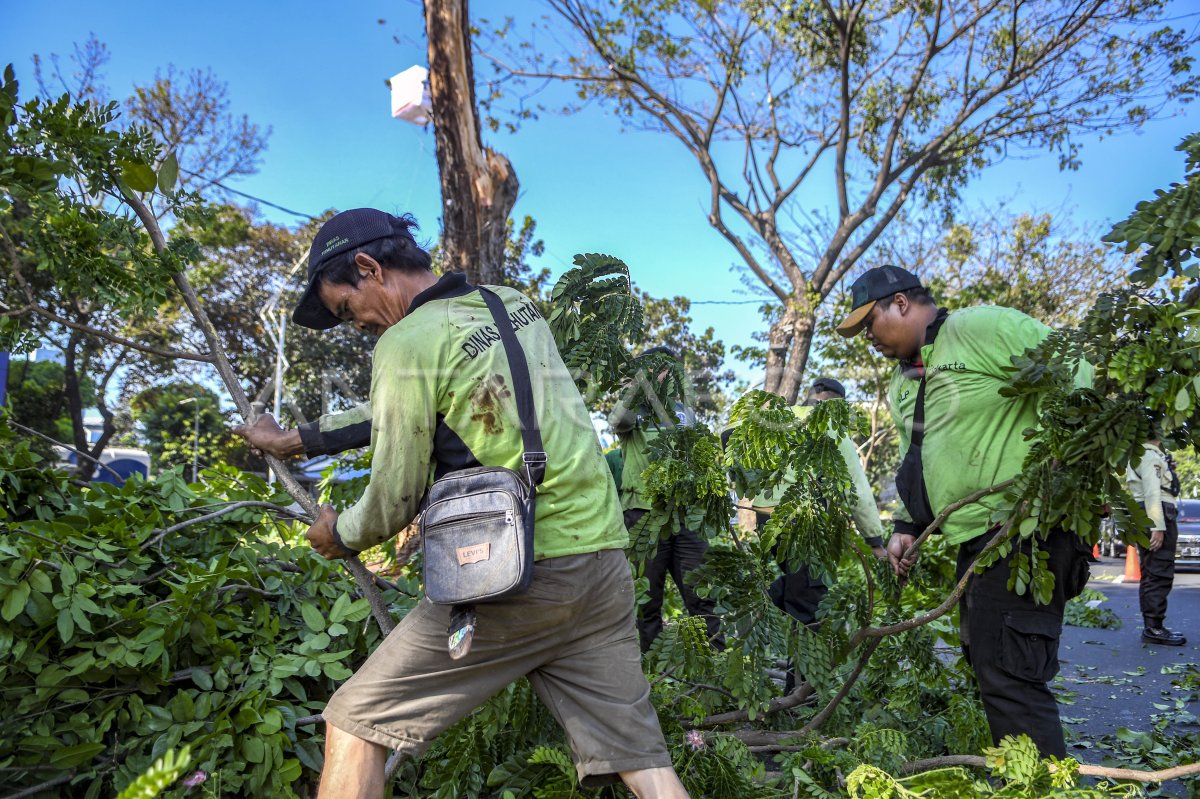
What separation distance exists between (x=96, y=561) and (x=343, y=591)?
87cm

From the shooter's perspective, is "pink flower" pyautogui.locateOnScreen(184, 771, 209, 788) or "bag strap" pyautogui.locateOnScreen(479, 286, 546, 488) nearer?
"bag strap" pyautogui.locateOnScreen(479, 286, 546, 488)

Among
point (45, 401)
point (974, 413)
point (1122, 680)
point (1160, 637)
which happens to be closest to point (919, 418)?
point (974, 413)

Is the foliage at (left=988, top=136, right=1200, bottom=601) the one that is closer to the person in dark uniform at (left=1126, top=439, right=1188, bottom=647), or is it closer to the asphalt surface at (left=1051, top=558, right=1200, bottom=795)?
the asphalt surface at (left=1051, top=558, right=1200, bottom=795)

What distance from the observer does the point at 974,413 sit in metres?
2.89

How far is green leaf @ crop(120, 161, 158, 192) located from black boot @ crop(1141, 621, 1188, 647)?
7921 mm

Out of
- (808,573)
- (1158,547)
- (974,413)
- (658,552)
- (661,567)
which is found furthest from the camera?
(1158,547)

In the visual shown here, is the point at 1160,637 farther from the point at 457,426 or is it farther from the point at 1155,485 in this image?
the point at 457,426

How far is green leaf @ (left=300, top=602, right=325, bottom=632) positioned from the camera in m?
2.83

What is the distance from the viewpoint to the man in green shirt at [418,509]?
2.03m

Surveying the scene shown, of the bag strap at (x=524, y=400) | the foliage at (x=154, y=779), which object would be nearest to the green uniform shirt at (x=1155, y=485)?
the bag strap at (x=524, y=400)

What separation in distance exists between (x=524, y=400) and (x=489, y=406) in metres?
0.09

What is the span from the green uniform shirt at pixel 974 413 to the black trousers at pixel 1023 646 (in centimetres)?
22

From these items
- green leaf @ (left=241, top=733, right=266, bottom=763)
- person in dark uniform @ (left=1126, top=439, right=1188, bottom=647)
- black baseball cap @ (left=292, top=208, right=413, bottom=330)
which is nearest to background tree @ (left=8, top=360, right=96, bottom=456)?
green leaf @ (left=241, top=733, right=266, bottom=763)

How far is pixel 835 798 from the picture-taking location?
2371 mm
